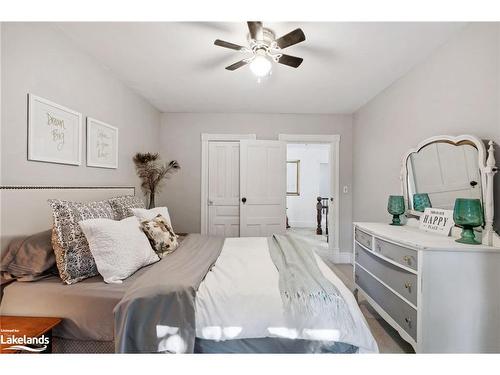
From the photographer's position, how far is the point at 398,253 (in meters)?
1.61

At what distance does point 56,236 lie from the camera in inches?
52.4

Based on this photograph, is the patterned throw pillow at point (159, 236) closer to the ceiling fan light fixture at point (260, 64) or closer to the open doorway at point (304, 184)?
the ceiling fan light fixture at point (260, 64)

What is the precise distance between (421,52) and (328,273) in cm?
209

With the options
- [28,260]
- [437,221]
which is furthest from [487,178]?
[28,260]

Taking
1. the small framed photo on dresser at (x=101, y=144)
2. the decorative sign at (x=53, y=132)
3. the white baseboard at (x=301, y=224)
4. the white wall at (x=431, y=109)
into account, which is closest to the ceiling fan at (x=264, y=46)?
the white wall at (x=431, y=109)

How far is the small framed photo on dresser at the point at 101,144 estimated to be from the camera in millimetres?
2129

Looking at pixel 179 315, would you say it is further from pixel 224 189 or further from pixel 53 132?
pixel 224 189

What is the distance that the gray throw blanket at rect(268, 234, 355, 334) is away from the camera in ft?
3.66

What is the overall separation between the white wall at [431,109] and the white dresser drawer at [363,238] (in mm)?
730

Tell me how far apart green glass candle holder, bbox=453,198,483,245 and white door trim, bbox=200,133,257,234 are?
112 inches

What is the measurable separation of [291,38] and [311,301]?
168cm

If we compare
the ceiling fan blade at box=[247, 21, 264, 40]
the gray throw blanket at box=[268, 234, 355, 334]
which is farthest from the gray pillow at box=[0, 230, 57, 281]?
the ceiling fan blade at box=[247, 21, 264, 40]
